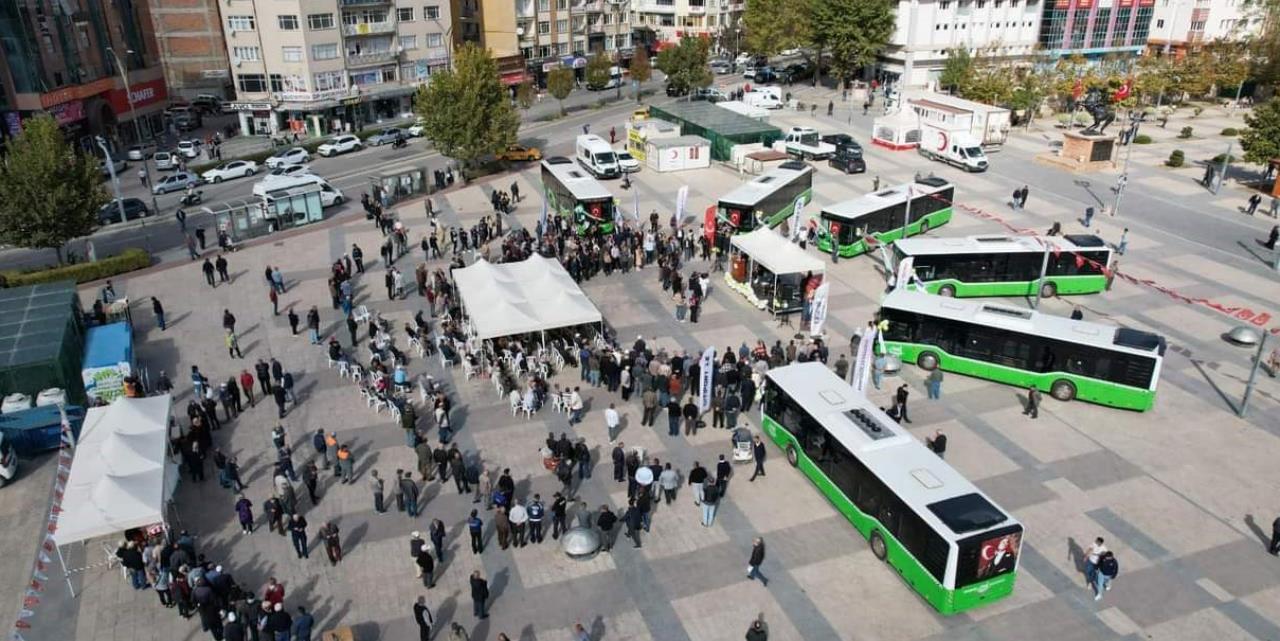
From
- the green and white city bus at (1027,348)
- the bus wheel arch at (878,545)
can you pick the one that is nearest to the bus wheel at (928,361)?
the green and white city bus at (1027,348)

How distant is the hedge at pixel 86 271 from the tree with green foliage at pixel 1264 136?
185ft

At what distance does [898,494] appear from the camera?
57.3 ft

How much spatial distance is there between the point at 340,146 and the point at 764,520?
51.6 metres

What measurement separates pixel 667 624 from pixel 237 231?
32.5 metres

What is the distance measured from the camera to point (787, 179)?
39.4 metres

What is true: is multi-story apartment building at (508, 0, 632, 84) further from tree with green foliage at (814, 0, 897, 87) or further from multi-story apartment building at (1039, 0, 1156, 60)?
multi-story apartment building at (1039, 0, 1156, 60)

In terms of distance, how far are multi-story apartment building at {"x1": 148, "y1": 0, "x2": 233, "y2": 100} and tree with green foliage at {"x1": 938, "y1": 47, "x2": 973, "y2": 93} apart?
60958 mm

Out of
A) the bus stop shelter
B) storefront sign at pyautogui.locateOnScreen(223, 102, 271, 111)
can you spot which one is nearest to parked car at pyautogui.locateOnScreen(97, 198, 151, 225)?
storefront sign at pyautogui.locateOnScreen(223, 102, 271, 111)

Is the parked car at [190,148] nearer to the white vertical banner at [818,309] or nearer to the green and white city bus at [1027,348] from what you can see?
the white vertical banner at [818,309]

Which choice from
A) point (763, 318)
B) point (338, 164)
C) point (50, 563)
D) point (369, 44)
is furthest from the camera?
point (369, 44)

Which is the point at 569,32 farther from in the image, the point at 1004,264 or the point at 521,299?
the point at 521,299

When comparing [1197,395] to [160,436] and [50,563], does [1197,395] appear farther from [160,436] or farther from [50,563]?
[50,563]

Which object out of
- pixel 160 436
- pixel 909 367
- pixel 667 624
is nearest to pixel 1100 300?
pixel 909 367

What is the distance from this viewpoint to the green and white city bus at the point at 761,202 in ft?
120
